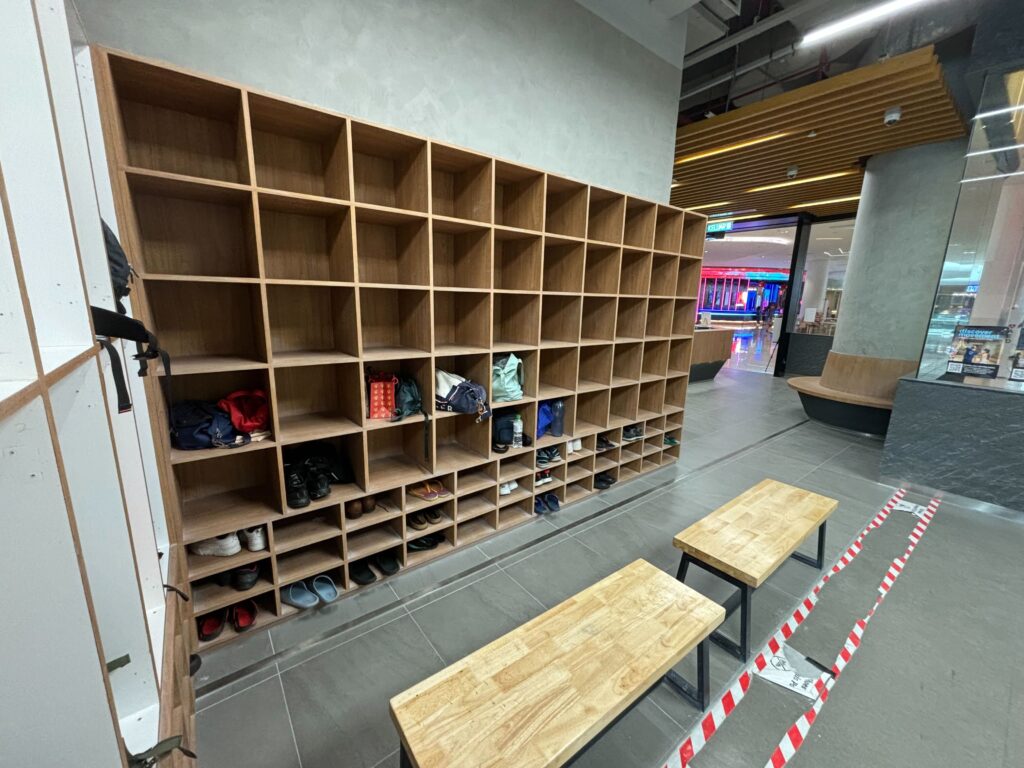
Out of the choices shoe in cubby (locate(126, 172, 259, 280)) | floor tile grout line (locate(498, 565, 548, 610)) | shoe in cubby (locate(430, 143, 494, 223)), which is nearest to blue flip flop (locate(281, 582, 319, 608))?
floor tile grout line (locate(498, 565, 548, 610))

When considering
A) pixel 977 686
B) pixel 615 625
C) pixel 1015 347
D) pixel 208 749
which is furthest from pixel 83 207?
pixel 1015 347

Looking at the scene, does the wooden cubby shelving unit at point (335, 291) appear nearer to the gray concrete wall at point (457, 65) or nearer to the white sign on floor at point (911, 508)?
the gray concrete wall at point (457, 65)

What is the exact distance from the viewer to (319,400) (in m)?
2.23

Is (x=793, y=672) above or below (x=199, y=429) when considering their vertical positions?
below

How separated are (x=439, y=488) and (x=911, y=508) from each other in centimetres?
387

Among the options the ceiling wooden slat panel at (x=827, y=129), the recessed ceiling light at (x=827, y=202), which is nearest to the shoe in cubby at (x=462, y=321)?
the ceiling wooden slat panel at (x=827, y=129)

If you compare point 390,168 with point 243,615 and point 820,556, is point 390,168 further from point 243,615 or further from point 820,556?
point 820,556

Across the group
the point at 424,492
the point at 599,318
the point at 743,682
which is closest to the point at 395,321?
the point at 424,492

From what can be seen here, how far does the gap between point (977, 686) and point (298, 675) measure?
9.73 ft

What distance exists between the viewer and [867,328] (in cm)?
499

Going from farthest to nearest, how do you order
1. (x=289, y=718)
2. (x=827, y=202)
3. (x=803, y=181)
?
1. (x=827, y=202)
2. (x=803, y=181)
3. (x=289, y=718)

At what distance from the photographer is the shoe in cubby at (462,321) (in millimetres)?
2389

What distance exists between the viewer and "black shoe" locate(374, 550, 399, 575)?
2.24m

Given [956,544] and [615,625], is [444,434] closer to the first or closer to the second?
[615,625]
